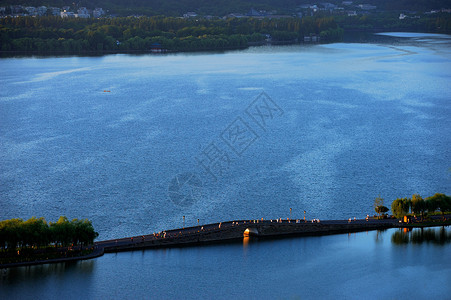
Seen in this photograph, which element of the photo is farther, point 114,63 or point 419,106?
point 114,63

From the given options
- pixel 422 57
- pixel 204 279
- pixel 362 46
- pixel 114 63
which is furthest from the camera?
pixel 362 46

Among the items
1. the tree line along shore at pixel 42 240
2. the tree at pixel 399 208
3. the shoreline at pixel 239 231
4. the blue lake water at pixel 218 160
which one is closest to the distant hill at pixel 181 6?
the blue lake water at pixel 218 160

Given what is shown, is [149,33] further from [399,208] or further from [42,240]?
[42,240]

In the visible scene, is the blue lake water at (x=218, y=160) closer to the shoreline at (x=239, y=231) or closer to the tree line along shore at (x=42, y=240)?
the shoreline at (x=239, y=231)

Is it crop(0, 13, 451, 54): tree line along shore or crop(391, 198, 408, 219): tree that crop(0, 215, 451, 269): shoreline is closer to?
crop(391, 198, 408, 219): tree

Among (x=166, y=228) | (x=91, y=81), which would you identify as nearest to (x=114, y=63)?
(x=91, y=81)

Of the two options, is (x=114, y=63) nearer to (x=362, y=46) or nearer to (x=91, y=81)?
(x=91, y=81)

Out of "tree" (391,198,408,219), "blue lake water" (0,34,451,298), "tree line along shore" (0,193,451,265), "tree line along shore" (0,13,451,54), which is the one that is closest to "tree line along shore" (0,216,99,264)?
"tree line along shore" (0,193,451,265)
